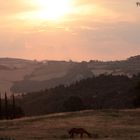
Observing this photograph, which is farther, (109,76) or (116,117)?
(109,76)

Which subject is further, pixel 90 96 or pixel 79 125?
pixel 90 96

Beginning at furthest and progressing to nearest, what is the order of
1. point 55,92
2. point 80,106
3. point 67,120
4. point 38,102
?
point 55,92 → point 38,102 → point 80,106 → point 67,120

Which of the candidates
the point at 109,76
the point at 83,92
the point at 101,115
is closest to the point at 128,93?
the point at 83,92

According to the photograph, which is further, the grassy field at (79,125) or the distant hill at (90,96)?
the distant hill at (90,96)

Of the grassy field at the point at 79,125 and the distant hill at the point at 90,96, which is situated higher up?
the distant hill at the point at 90,96

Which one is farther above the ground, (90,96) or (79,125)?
(90,96)

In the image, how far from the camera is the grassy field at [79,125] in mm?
53438

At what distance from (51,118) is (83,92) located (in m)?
97.1

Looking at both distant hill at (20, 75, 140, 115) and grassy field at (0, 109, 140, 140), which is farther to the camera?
distant hill at (20, 75, 140, 115)

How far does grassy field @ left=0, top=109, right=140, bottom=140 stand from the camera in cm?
5344

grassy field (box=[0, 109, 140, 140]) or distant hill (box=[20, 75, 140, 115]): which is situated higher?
distant hill (box=[20, 75, 140, 115])

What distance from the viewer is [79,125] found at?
64875 mm

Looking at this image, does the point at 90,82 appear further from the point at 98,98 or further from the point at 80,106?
the point at 80,106

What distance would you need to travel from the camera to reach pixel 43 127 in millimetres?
61594
